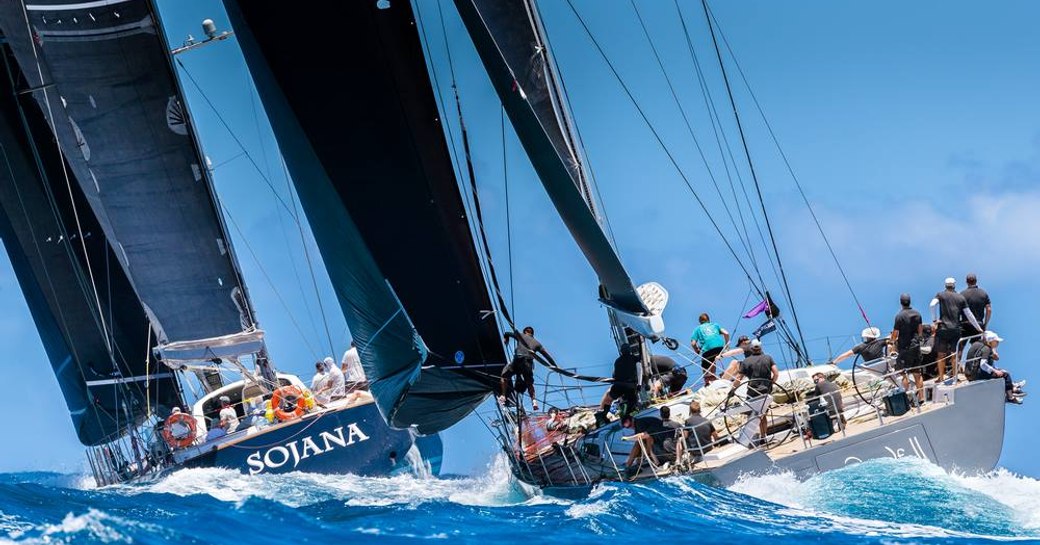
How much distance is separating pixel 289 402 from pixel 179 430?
1725 millimetres

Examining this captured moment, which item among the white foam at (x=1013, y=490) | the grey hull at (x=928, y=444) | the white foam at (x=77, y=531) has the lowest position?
the white foam at (x=1013, y=490)

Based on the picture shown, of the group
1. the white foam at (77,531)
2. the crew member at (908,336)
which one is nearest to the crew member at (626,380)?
the crew member at (908,336)

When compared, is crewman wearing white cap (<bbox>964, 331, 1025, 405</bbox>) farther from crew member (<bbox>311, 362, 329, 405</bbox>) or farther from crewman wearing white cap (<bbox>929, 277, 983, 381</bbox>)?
crew member (<bbox>311, 362, 329, 405</bbox>)

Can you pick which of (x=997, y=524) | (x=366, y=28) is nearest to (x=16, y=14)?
(x=366, y=28)

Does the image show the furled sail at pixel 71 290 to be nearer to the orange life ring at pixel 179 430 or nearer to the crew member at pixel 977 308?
the orange life ring at pixel 179 430

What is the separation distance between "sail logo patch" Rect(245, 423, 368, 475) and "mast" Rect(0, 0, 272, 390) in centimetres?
173

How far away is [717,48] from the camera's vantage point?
54.9 ft

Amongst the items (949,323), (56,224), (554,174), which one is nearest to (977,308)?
(949,323)

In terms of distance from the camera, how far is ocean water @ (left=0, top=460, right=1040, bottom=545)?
12016 millimetres

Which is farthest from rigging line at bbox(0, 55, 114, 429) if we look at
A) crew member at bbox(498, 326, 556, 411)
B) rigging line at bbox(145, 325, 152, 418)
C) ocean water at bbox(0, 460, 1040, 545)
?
crew member at bbox(498, 326, 556, 411)

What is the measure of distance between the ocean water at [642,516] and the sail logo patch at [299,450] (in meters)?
3.84

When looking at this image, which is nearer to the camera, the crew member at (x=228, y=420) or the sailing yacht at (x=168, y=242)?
the sailing yacht at (x=168, y=242)

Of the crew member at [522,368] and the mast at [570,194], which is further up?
the mast at [570,194]

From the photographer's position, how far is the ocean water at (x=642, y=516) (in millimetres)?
12016
